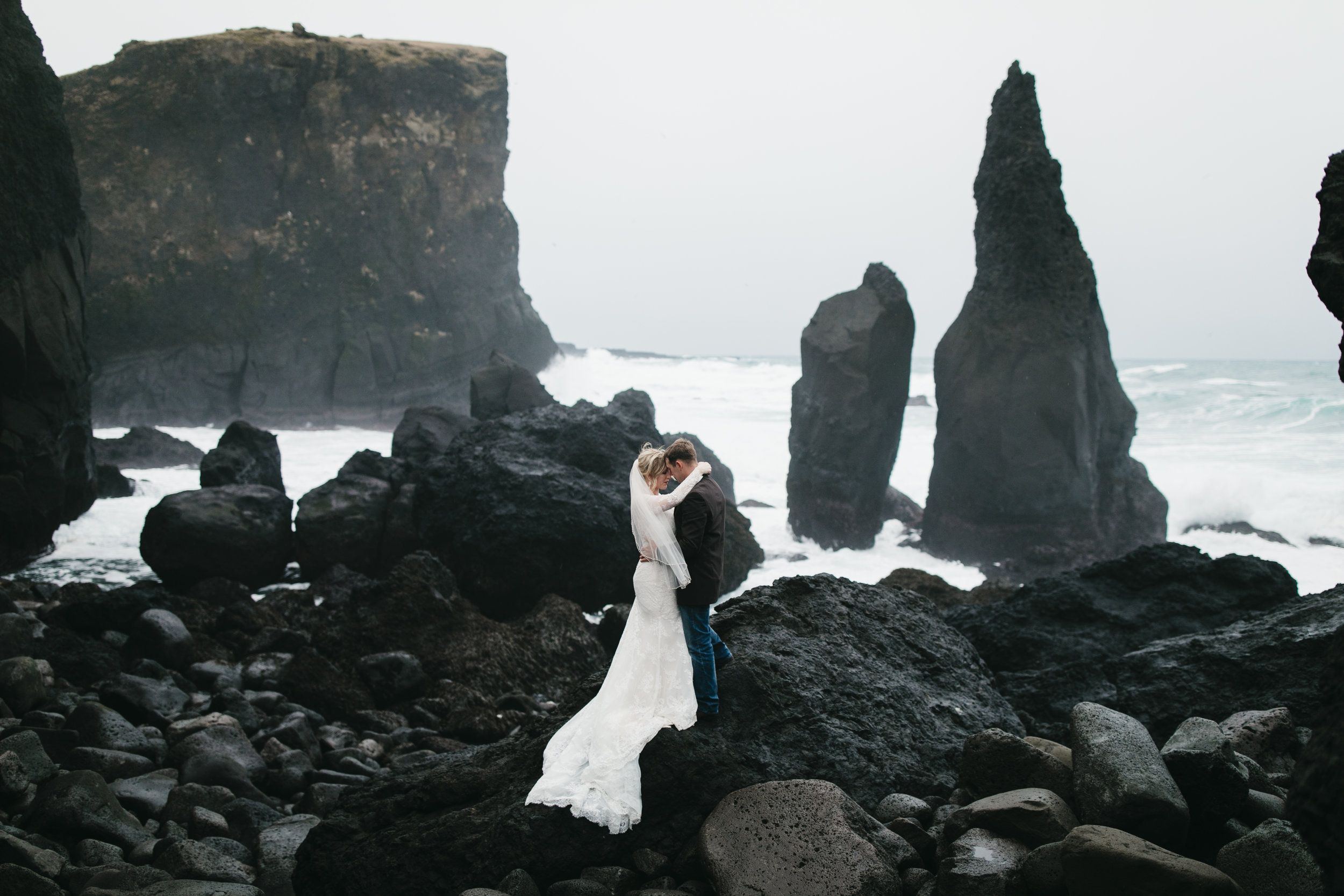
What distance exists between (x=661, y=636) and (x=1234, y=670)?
3.74 m

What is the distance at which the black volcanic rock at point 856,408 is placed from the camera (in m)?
18.1

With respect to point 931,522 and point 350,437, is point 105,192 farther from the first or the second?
point 931,522

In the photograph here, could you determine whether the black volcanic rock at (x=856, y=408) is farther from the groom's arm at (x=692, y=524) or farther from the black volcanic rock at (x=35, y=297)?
the groom's arm at (x=692, y=524)

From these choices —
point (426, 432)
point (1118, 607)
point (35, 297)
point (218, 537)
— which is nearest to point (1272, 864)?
point (1118, 607)

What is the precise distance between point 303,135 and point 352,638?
33.1 metres

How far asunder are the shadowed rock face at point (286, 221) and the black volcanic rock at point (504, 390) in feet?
62.3

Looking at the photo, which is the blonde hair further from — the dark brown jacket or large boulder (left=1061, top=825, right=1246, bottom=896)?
large boulder (left=1061, top=825, right=1246, bottom=896)

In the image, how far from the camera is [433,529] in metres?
11.2

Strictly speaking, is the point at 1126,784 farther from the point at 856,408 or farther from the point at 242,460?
the point at 856,408

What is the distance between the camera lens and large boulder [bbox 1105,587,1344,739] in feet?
17.7

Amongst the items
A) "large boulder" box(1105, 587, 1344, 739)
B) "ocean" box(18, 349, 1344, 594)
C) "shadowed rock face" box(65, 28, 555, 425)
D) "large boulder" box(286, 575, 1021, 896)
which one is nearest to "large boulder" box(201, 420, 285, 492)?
"ocean" box(18, 349, 1344, 594)

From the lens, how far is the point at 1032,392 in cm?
1631

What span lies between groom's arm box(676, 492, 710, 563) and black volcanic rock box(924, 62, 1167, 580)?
13267 millimetres

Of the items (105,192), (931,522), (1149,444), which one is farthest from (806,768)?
(105,192)
